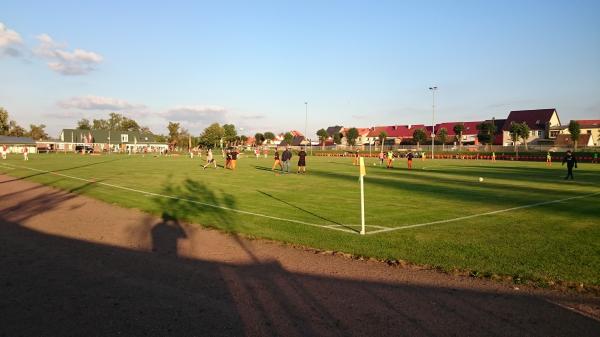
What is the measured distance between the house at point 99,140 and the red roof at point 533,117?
317 ft

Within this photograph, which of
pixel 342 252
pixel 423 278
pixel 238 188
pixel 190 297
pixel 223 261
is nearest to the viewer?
pixel 190 297

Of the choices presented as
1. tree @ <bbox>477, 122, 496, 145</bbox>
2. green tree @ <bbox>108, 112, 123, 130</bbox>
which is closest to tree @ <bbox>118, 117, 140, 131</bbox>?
green tree @ <bbox>108, 112, 123, 130</bbox>

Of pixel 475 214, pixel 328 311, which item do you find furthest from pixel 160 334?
pixel 475 214

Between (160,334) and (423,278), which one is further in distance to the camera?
(423,278)

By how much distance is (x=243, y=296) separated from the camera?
17.6 ft

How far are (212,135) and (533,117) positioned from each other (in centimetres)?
9141

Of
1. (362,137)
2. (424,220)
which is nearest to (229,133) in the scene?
(362,137)

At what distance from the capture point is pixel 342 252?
770 cm

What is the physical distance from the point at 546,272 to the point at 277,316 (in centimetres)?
451

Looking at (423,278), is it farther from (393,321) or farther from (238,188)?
(238,188)

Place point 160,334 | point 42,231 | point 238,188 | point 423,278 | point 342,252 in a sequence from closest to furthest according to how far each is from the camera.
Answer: point 160,334 → point 423,278 → point 342,252 → point 42,231 → point 238,188

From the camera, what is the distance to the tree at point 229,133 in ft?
428

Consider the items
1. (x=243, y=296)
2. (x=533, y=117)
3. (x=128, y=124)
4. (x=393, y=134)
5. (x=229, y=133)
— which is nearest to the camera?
(x=243, y=296)

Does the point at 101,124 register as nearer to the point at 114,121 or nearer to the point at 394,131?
the point at 114,121
